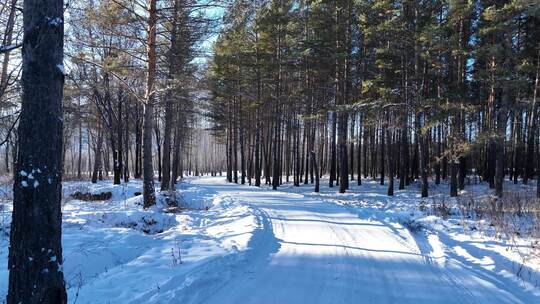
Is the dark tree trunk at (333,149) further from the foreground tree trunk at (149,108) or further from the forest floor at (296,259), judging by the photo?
the foreground tree trunk at (149,108)

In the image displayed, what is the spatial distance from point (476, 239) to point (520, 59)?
52.9ft

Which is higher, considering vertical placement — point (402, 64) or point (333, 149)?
point (402, 64)

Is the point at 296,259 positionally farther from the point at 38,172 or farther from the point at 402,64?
the point at 402,64

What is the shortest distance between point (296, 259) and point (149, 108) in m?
9.40

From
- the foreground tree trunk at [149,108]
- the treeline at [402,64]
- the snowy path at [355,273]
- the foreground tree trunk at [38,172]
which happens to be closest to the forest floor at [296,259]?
the snowy path at [355,273]

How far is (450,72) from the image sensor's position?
23391 mm

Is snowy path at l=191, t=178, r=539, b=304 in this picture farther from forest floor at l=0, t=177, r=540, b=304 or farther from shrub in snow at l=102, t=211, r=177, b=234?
shrub in snow at l=102, t=211, r=177, b=234

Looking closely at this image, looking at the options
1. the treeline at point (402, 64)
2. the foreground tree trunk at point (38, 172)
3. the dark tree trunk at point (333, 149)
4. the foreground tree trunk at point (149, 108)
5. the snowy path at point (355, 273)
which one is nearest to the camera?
the foreground tree trunk at point (38, 172)

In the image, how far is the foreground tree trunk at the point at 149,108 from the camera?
14.3 meters

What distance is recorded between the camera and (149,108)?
583 inches

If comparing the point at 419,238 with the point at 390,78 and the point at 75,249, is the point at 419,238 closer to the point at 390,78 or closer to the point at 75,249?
the point at 75,249

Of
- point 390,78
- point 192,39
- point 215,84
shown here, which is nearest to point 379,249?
point 215,84

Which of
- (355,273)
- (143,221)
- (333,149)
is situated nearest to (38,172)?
(355,273)

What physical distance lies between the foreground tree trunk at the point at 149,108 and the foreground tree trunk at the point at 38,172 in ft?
33.5
